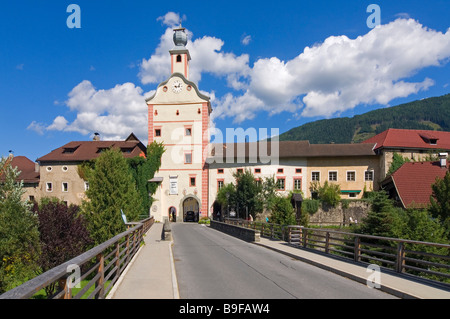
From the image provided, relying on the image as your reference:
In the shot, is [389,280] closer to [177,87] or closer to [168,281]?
[168,281]

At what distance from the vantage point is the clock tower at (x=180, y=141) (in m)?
52.4

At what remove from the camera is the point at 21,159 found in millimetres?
65562

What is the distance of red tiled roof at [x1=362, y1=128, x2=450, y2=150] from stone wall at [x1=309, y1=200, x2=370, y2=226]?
8.41m

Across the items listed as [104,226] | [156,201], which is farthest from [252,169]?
[104,226]

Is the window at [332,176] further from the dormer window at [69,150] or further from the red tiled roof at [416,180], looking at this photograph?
the dormer window at [69,150]

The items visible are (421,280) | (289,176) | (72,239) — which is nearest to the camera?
(421,280)

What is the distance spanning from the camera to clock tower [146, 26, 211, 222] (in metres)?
52.4

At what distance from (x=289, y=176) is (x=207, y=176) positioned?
1116 centimetres

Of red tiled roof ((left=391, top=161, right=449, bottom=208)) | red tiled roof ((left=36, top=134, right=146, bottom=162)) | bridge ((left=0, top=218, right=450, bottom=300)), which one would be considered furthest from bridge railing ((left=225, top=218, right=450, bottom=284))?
red tiled roof ((left=36, top=134, right=146, bottom=162))

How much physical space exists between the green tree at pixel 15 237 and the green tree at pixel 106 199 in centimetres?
319

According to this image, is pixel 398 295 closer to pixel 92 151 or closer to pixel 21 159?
pixel 92 151

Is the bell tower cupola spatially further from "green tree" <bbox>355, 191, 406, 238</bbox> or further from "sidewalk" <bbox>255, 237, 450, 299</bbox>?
"sidewalk" <bbox>255, 237, 450, 299</bbox>

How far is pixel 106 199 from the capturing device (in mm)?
23234

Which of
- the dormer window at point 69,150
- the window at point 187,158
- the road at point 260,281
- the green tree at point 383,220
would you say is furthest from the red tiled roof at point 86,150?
the road at point 260,281
